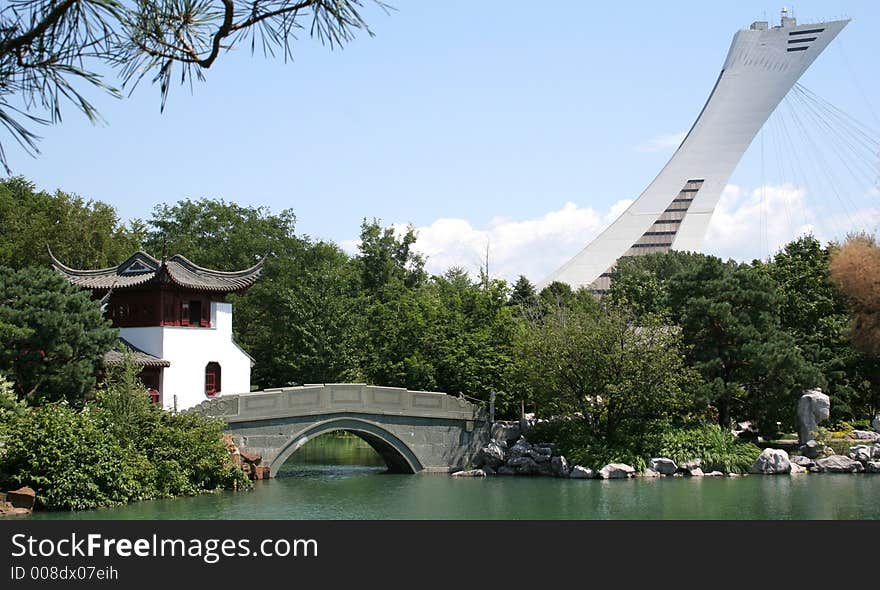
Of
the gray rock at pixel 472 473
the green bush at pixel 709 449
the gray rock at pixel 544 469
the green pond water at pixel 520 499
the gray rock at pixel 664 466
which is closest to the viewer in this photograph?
the green pond water at pixel 520 499

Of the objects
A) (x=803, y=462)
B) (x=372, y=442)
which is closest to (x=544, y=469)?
(x=372, y=442)

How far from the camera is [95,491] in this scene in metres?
15.4

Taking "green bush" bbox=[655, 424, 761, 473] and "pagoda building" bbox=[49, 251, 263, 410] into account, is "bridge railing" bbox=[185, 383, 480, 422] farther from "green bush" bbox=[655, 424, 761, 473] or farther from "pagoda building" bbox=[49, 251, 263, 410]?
"green bush" bbox=[655, 424, 761, 473]

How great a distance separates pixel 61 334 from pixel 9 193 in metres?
15.9

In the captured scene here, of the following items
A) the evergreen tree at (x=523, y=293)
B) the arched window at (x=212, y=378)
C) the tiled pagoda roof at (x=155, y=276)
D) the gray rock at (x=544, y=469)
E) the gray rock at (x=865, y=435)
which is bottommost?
the gray rock at (x=544, y=469)

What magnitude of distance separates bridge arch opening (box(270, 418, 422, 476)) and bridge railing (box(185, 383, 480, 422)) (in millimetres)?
313

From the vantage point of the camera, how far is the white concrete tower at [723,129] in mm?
70750

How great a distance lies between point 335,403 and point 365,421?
0.82 m

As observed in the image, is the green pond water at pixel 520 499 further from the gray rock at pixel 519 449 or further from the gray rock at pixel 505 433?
the gray rock at pixel 505 433

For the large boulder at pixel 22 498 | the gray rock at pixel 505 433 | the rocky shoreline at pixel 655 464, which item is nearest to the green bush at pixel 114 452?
the large boulder at pixel 22 498

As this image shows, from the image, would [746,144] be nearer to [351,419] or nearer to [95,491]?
[351,419]

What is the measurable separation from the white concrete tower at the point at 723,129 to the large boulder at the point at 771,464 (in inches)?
1923

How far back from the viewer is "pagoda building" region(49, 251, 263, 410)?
2145 centimetres

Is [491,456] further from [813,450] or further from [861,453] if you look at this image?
[861,453]
